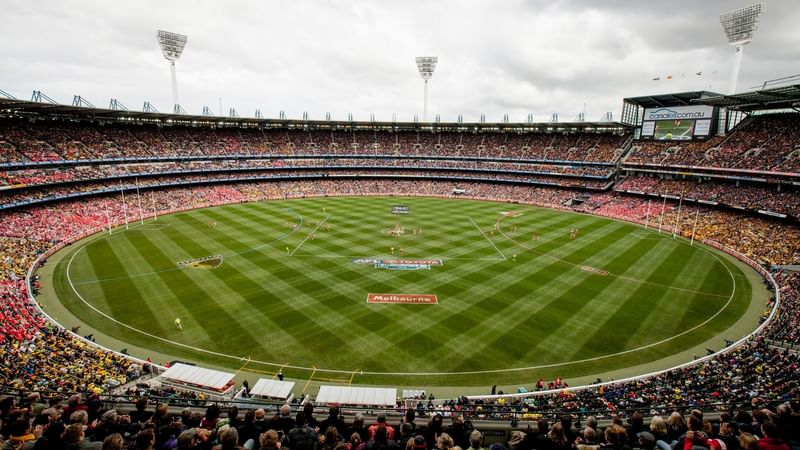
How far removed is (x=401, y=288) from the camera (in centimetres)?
3681

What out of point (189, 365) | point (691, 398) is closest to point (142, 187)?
point (189, 365)

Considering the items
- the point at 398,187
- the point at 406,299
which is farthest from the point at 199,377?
the point at 398,187

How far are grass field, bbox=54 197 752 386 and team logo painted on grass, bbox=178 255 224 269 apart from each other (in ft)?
0.84

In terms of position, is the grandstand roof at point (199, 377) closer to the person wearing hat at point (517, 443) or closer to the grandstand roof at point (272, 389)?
the grandstand roof at point (272, 389)

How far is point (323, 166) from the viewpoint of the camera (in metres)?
97.9

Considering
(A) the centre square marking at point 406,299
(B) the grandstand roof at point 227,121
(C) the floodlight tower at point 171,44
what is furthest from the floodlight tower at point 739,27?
(C) the floodlight tower at point 171,44

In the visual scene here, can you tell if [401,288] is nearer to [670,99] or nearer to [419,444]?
[419,444]

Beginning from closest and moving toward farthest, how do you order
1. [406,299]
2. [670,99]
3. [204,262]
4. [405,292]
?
[406,299] < [405,292] < [204,262] < [670,99]

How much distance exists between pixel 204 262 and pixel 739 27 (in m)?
91.7

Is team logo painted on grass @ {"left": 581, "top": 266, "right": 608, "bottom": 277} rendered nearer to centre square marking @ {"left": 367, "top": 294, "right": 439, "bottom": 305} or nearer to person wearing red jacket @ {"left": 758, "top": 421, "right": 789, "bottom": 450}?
centre square marking @ {"left": 367, "top": 294, "right": 439, "bottom": 305}

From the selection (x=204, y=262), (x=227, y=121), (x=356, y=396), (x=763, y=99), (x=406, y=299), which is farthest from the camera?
(x=227, y=121)

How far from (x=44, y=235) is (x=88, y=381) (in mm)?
39586

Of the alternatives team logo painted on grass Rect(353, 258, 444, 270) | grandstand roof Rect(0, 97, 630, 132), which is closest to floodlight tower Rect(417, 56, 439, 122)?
grandstand roof Rect(0, 97, 630, 132)

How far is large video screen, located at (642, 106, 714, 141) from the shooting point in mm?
74188
